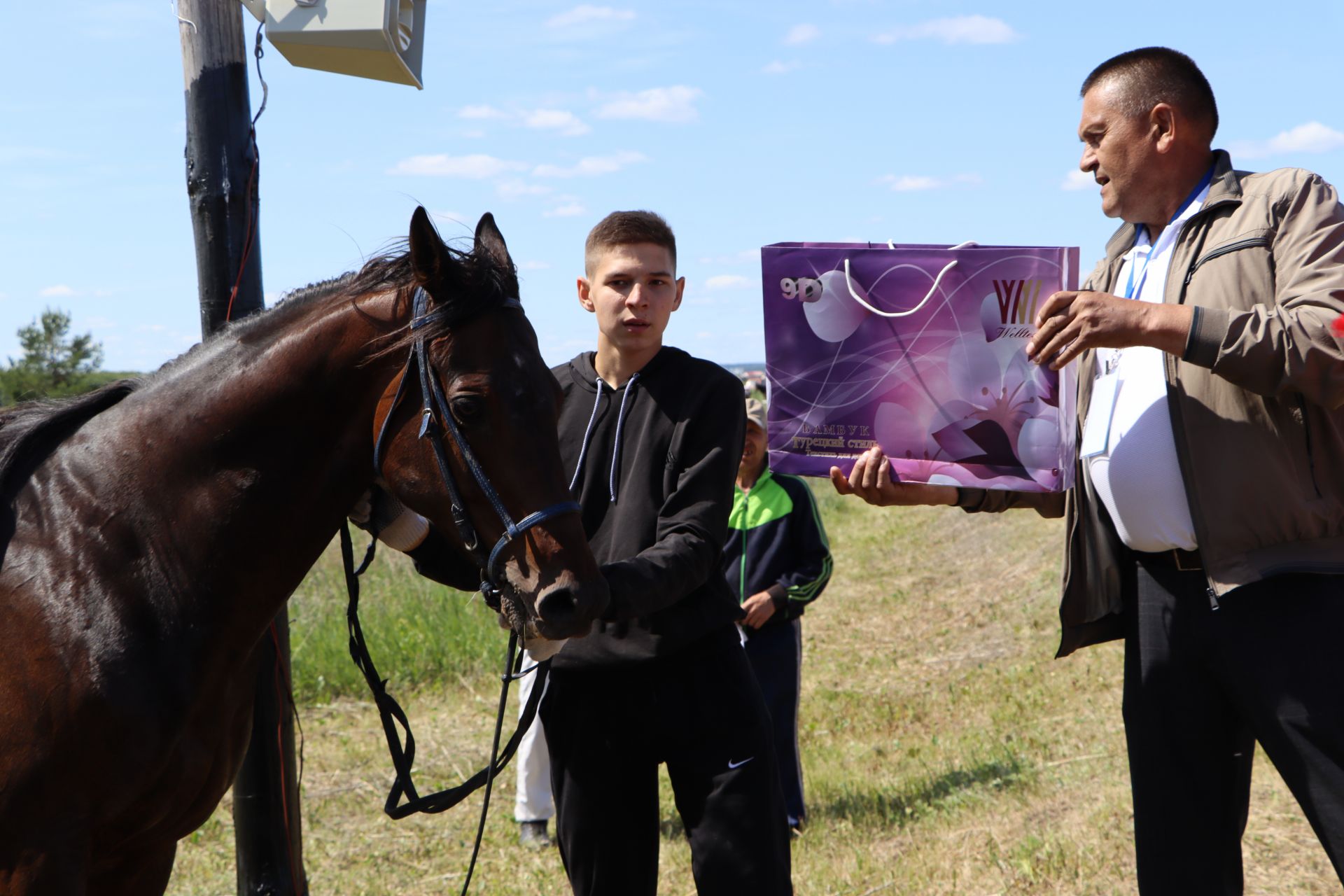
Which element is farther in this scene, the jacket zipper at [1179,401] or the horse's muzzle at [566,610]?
the jacket zipper at [1179,401]

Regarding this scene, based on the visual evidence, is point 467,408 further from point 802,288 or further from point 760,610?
point 760,610

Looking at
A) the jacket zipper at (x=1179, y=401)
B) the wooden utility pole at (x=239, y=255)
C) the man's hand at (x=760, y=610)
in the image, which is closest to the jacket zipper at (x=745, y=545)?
the man's hand at (x=760, y=610)

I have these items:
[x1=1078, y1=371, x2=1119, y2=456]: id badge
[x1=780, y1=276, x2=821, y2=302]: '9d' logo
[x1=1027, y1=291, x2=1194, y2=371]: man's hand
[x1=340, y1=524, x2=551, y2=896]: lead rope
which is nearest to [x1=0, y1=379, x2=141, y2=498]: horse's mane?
[x1=340, y1=524, x2=551, y2=896]: lead rope

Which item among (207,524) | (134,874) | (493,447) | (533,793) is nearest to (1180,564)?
(493,447)

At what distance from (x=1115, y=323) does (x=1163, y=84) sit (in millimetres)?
729

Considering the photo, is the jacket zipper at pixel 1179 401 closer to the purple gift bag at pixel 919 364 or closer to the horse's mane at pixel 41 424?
the purple gift bag at pixel 919 364

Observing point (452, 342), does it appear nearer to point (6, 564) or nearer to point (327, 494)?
point (327, 494)

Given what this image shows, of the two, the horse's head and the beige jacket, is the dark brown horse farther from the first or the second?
the beige jacket

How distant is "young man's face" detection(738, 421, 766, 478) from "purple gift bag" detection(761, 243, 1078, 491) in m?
2.81

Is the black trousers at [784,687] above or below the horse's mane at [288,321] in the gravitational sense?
below

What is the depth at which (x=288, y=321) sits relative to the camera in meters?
2.64

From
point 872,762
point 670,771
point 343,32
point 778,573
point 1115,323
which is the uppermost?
point 343,32

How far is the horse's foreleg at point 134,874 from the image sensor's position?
263cm

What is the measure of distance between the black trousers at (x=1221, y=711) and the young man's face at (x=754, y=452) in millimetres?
2960
